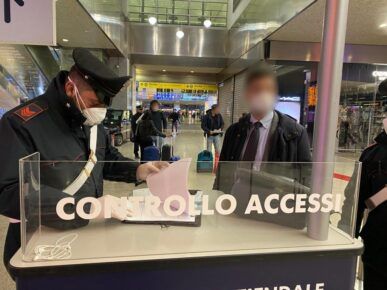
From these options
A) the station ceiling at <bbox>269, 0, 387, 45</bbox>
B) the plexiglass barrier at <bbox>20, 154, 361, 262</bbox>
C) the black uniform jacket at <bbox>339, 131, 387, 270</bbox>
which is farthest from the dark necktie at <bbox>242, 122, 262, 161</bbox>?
the station ceiling at <bbox>269, 0, 387, 45</bbox>

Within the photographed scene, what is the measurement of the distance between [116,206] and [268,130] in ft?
4.24

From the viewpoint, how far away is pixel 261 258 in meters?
1.11

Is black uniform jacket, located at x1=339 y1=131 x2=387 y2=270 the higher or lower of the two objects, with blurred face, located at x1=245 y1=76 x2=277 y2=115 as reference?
lower

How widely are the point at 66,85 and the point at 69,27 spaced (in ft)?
22.0

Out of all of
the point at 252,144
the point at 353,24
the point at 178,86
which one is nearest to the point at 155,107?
the point at 353,24

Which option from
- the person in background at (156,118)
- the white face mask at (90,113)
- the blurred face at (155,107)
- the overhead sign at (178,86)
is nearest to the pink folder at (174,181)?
the white face mask at (90,113)

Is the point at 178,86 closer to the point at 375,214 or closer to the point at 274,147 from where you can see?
the point at 274,147

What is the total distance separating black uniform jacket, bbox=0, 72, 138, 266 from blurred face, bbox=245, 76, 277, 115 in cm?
101

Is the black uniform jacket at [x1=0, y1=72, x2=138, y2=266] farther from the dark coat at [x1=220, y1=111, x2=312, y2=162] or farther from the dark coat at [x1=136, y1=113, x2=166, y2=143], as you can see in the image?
the dark coat at [x1=136, y1=113, x2=166, y2=143]

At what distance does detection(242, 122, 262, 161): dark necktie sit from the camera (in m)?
2.16

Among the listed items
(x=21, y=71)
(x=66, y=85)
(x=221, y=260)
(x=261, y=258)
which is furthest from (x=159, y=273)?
(x=21, y=71)

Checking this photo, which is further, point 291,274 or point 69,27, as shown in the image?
point 69,27

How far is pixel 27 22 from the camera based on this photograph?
70.1 inches

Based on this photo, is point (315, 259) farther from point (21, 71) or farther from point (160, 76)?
point (160, 76)
